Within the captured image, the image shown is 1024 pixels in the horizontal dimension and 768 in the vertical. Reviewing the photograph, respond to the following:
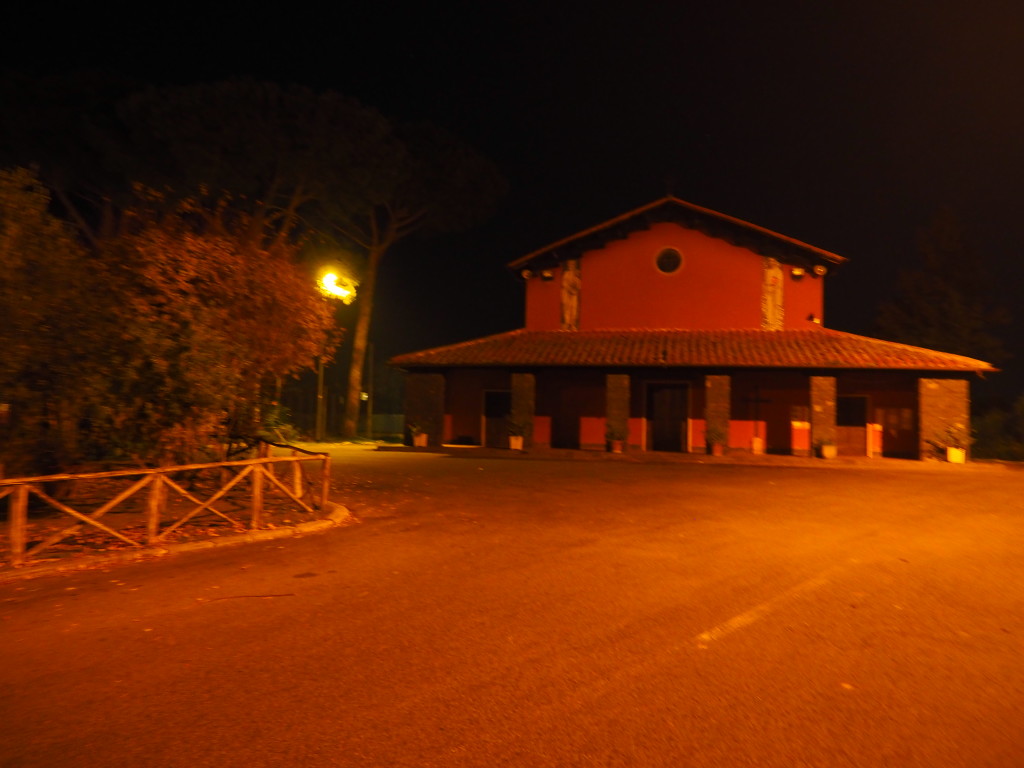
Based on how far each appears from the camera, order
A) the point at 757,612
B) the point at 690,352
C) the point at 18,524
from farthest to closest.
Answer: the point at 690,352 < the point at 18,524 < the point at 757,612

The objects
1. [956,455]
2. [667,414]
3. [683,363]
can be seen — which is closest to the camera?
[956,455]


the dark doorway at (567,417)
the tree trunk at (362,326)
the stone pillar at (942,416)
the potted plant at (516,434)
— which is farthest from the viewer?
the tree trunk at (362,326)

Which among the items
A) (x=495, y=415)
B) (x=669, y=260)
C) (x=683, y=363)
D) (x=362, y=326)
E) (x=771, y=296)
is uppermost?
(x=669, y=260)

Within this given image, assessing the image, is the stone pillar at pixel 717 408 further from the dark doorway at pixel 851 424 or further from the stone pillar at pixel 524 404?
the stone pillar at pixel 524 404

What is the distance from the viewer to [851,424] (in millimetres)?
24500

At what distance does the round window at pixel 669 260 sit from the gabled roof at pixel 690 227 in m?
1.07

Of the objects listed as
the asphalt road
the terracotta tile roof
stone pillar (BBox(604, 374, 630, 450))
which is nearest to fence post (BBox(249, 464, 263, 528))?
the asphalt road

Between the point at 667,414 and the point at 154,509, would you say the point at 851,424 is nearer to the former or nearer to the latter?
the point at 667,414

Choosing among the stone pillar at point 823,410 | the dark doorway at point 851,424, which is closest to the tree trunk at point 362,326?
the stone pillar at point 823,410

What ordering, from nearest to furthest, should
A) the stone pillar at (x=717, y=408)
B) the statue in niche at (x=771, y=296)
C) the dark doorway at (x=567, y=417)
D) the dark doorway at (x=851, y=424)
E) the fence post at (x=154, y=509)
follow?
the fence post at (x=154, y=509) → the stone pillar at (x=717, y=408) → the dark doorway at (x=851, y=424) → the statue in niche at (x=771, y=296) → the dark doorway at (x=567, y=417)

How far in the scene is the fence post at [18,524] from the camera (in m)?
7.41

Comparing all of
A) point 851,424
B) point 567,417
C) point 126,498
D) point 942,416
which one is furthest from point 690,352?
point 126,498

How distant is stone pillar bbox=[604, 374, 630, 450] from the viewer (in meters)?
24.0

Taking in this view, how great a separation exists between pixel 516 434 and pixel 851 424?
11169mm
